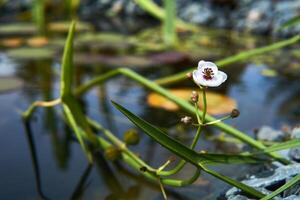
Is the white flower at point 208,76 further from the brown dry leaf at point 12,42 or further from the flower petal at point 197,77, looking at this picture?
the brown dry leaf at point 12,42

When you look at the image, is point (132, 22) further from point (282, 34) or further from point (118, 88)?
point (118, 88)

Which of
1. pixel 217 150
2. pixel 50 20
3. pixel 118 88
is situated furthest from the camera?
pixel 50 20

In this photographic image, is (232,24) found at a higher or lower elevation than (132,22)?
higher

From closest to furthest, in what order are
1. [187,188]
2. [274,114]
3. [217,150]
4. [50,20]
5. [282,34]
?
[187,188]
[217,150]
[274,114]
[282,34]
[50,20]

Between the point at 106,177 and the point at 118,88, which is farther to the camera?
the point at 118,88

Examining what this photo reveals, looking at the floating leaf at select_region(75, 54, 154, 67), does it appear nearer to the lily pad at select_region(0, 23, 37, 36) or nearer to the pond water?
the pond water

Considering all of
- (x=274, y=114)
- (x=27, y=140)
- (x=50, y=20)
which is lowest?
(x=27, y=140)

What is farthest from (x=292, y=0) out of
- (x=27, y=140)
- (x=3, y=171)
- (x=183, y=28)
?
(x=3, y=171)

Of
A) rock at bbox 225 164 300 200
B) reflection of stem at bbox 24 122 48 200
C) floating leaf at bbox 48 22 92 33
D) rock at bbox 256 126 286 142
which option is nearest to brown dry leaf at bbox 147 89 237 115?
rock at bbox 256 126 286 142
